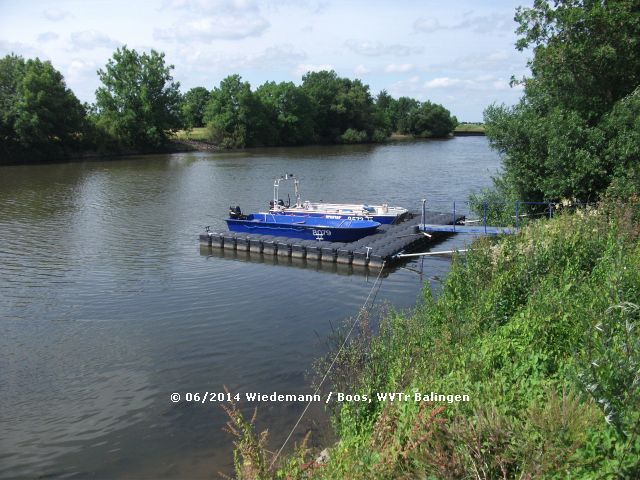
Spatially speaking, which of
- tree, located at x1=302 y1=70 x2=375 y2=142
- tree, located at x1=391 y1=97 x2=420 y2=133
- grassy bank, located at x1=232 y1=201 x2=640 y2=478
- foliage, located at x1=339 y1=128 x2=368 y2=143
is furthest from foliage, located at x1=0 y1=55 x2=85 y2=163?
tree, located at x1=391 y1=97 x2=420 y2=133

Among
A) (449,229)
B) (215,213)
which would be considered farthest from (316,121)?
(449,229)

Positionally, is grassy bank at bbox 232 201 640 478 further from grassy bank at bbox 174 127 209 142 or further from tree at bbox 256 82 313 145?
tree at bbox 256 82 313 145

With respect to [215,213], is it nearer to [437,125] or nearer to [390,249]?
[390,249]

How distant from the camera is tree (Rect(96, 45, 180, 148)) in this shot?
3260 inches

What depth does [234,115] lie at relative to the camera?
313ft

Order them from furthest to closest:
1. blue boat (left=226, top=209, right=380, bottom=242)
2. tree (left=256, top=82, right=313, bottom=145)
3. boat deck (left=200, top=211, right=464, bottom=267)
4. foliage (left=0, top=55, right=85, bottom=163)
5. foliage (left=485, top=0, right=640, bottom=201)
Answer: tree (left=256, top=82, right=313, bottom=145)
foliage (left=0, top=55, right=85, bottom=163)
blue boat (left=226, top=209, right=380, bottom=242)
boat deck (left=200, top=211, right=464, bottom=267)
foliage (left=485, top=0, right=640, bottom=201)

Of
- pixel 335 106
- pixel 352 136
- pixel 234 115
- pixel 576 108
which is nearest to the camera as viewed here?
pixel 576 108

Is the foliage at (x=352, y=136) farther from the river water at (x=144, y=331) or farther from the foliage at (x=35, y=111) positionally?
the river water at (x=144, y=331)

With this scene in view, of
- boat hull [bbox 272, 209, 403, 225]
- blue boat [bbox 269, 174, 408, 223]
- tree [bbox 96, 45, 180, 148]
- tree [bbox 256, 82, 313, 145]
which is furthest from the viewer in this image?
tree [bbox 256, 82, 313, 145]

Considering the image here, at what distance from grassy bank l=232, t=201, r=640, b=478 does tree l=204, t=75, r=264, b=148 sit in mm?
86063

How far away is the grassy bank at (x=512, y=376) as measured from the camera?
16.8 ft

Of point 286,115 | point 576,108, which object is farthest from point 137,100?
point 576,108

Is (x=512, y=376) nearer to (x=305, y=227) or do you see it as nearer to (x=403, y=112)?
(x=305, y=227)

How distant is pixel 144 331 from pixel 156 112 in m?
77.0
